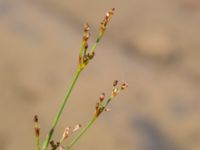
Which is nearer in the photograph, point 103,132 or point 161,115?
point 103,132

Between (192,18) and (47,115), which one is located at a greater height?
(192,18)

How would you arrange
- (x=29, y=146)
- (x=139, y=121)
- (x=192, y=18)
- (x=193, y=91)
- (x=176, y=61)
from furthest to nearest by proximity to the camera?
(x=192, y=18) < (x=176, y=61) < (x=193, y=91) < (x=139, y=121) < (x=29, y=146)

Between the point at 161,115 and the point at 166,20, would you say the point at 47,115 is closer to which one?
the point at 161,115

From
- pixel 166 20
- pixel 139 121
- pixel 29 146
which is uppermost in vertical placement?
pixel 166 20

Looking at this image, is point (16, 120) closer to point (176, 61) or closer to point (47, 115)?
point (47, 115)

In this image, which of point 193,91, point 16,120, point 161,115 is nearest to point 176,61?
point 193,91

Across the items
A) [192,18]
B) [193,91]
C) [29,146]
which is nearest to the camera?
[29,146]
